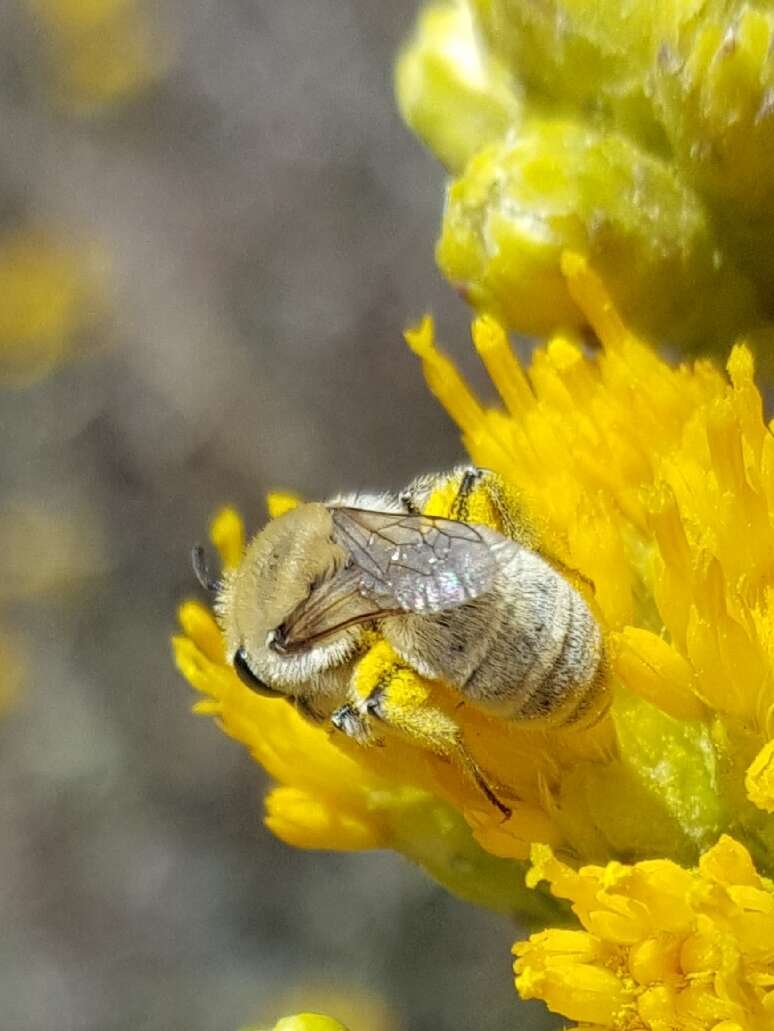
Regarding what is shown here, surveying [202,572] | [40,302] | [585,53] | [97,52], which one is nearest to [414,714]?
[202,572]

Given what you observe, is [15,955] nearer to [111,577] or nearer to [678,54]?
[111,577]

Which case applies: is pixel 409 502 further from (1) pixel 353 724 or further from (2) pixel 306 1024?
(2) pixel 306 1024

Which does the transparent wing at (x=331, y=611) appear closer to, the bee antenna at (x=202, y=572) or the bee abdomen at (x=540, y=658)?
the bee abdomen at (x=540, y=658)

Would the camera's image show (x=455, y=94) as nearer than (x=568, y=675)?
No

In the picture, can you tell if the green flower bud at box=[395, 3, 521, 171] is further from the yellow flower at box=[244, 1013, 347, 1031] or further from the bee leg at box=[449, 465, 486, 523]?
the yellow flower at box=[244, 1013, 347, 1031]

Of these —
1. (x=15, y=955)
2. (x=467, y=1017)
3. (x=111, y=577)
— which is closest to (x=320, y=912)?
(x=467, y=1017)

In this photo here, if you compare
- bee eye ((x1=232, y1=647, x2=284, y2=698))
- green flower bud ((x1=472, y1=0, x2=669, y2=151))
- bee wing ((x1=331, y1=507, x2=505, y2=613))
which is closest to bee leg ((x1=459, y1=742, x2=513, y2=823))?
bee wing ((x1=331, y1=507, x2=505, y2=613))
